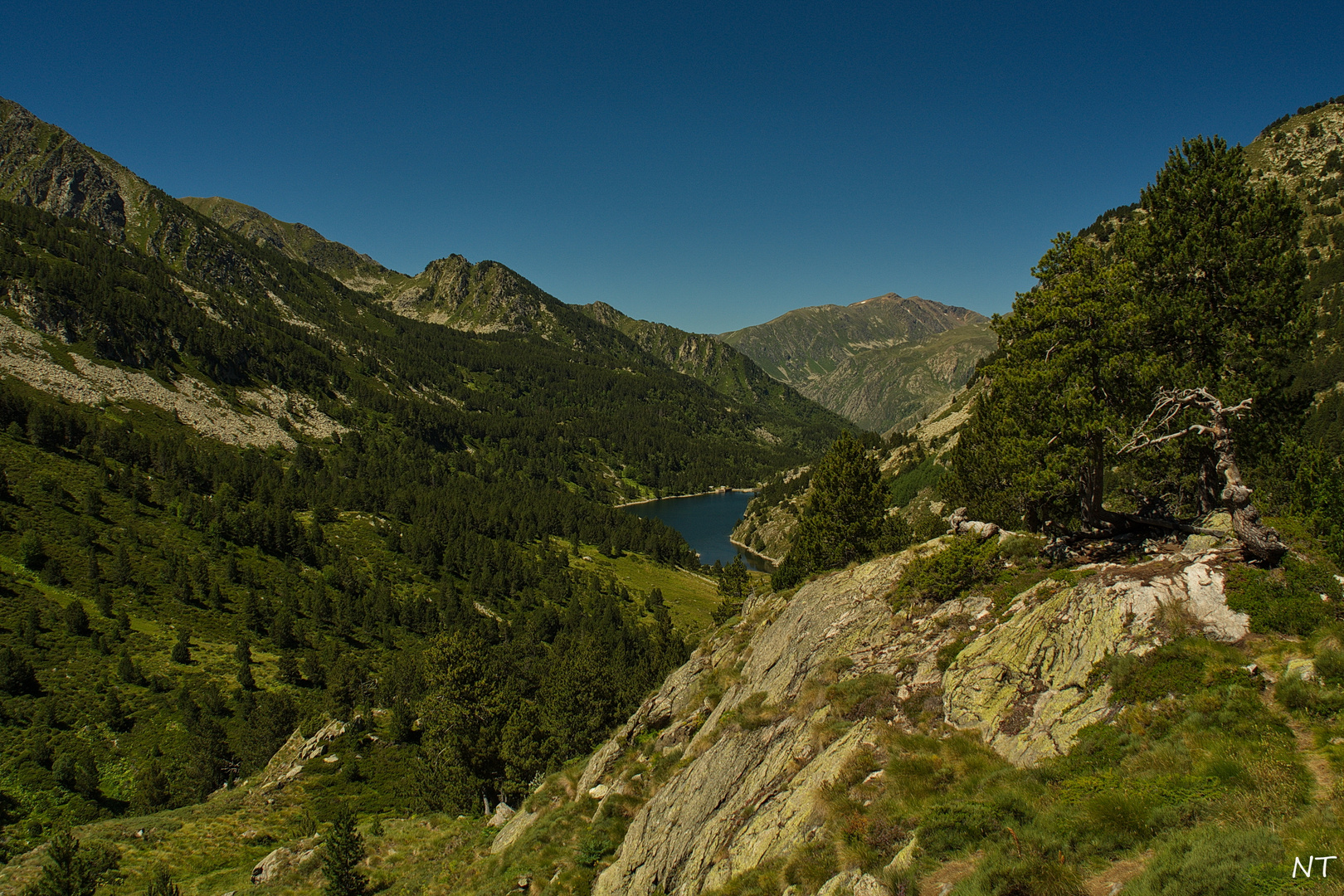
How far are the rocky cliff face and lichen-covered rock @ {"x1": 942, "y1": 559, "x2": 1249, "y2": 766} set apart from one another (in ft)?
0.12

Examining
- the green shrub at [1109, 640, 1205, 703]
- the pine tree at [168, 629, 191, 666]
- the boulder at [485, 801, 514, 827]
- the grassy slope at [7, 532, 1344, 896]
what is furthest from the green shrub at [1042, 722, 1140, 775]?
the pine tree at [168, 629, 191, 666]

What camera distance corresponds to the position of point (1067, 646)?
15695mm

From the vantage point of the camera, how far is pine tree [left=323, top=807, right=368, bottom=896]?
99.2 feet

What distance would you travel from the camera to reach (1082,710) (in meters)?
13.9

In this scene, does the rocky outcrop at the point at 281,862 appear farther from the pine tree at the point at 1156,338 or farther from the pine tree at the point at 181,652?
the pine tree at the point at 181,652

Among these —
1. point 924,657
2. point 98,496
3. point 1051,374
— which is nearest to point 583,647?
point 924,657

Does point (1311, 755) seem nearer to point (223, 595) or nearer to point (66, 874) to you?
point (66, 874)

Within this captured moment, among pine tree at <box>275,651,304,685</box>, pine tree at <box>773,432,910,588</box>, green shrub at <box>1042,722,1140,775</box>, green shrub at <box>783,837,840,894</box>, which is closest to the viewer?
green shrub at <box>1042,722,1140,775</box>

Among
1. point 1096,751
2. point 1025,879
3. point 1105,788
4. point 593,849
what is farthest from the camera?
point 593,849

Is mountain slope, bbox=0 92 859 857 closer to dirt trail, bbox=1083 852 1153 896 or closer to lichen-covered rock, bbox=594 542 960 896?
lichen-covered rock, bbox=594 542 960 896

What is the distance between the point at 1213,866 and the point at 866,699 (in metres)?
11.6

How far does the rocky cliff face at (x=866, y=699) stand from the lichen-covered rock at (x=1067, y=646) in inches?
1.5

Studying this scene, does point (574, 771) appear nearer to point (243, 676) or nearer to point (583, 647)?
point (583, 647)

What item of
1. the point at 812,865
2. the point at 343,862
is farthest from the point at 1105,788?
the point at 343,862
